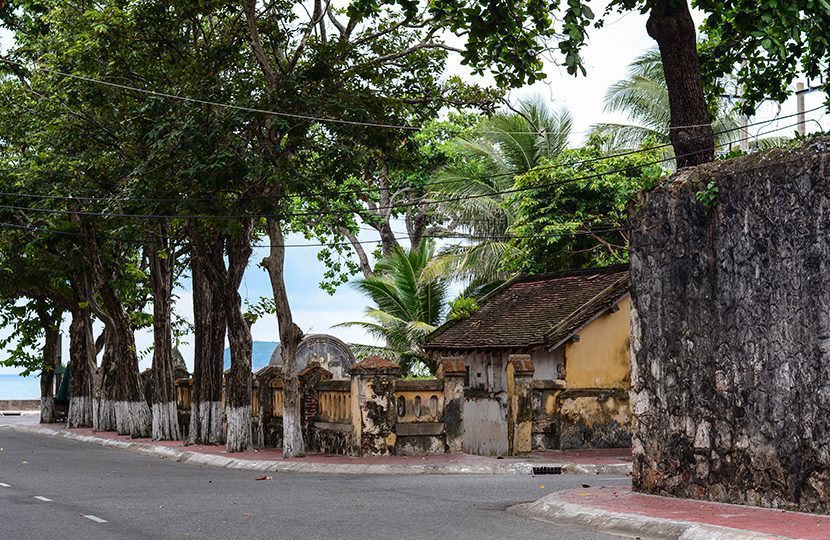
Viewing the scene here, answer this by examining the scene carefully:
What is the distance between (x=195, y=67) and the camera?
882 inches

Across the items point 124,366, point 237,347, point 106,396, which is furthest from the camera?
point 106,396

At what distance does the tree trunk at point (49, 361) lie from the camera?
Result: 4409cm

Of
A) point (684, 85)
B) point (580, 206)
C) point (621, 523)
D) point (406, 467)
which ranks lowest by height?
point (621, 523)

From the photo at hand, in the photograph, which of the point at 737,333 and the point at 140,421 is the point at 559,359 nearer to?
the point at 737,333

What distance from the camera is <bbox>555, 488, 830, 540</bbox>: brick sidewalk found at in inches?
Answer: 420

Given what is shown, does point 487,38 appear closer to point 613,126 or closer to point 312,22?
point 312,22

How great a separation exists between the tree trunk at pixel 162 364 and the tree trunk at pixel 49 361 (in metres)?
15.1

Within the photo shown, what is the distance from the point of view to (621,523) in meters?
11.8

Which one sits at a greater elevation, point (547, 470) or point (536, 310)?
point (536, 310)

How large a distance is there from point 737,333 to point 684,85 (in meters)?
4.20

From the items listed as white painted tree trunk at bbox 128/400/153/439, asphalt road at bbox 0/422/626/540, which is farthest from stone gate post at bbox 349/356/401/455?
white painted tree trunk at bbox 128/400/153/439

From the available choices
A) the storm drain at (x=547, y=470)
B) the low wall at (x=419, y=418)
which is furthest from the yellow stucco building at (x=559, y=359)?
the storm drain at (x=547, y=470)

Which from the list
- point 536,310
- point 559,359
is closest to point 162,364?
point 536,310

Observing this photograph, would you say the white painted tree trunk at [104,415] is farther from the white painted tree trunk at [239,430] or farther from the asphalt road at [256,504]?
the asphalt road at [256,504]
